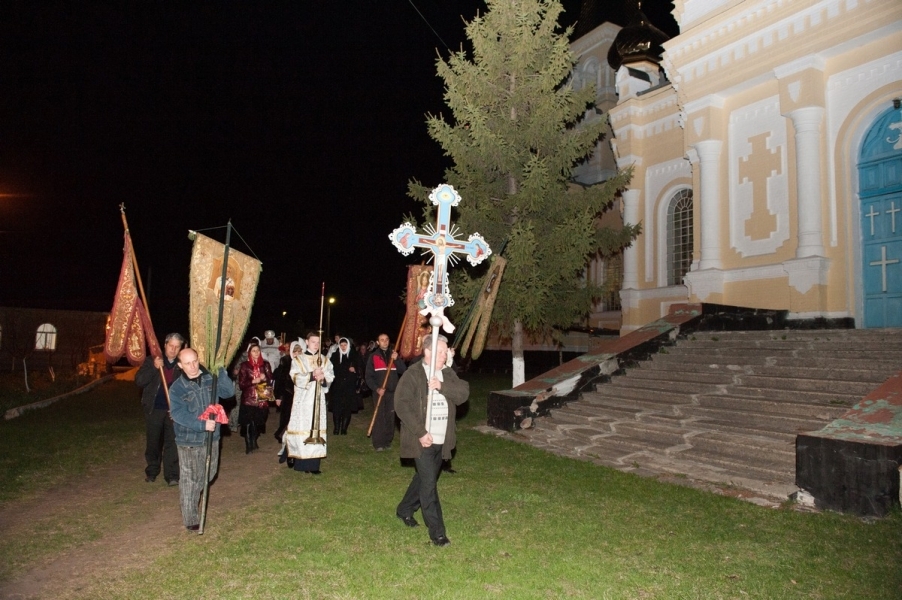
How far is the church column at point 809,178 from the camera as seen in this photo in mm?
12852

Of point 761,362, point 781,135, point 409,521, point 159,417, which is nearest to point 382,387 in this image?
point 159,417

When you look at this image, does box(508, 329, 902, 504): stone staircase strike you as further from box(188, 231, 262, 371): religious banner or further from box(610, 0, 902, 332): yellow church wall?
box(188, 231, 262, 371): religious banner

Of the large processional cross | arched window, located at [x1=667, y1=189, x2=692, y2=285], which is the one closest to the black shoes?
the large processional cross

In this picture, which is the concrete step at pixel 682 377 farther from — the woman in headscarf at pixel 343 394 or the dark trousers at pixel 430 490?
the dark trousers at pixel 430 490

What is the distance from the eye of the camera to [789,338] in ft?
35.6

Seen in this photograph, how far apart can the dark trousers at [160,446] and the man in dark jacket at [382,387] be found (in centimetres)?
312

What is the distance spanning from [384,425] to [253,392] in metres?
2.19

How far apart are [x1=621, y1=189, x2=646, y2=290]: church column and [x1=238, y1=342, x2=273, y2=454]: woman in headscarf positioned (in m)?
12.8

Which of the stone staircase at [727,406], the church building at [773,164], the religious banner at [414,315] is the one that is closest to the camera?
the stone staircase at [727,406]

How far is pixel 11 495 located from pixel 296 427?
343cm

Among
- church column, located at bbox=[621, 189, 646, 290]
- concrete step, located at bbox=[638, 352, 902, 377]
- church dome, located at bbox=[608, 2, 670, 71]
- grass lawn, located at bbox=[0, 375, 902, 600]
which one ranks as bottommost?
grass lawn, located at bbox=[0, 375, 902, 600]

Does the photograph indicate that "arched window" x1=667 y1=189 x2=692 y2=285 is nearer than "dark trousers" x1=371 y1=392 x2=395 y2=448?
No

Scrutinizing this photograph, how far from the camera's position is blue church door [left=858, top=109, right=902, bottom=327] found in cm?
1202

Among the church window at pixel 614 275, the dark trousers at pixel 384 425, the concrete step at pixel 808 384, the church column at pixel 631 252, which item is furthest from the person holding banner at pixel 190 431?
the church window at pixel 614 275
